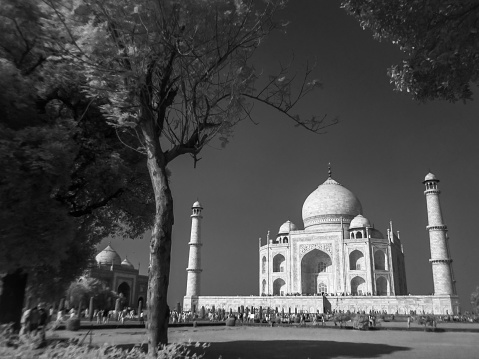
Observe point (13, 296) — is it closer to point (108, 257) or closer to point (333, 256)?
point (333, 256)

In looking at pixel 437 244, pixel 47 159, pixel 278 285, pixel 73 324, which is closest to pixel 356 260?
pixel 437 244

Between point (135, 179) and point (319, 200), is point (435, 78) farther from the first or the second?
point (319, 200)

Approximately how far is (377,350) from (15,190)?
1004cm

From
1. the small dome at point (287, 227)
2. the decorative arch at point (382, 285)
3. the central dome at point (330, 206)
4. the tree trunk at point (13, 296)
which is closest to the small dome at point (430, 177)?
the central dome at point (330, 206)

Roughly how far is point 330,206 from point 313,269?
26.6 feet

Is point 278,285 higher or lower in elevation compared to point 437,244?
lower

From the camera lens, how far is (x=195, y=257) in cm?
4522

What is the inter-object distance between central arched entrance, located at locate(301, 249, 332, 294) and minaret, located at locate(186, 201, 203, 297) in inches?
454

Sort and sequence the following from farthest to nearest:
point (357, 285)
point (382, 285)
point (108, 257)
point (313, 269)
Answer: point (108, 257) → point (313, 269) → point (357, 285) → point (382, 285)

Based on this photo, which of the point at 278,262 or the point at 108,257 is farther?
the point at 108,257

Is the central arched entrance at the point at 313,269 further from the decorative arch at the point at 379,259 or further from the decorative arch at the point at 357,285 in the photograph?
the decorative arch at the point at 379,259

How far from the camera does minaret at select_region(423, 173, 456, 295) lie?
117ft

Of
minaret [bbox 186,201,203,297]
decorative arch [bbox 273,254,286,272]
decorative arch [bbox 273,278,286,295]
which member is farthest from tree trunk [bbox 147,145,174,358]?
decorative arch [bbox 273,254,286,272]

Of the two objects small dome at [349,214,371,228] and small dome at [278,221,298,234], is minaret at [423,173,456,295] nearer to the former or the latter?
small dome at [349,214,371,228]
